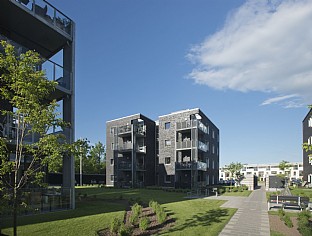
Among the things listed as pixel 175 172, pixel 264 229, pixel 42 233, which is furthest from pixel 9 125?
pixel 175 172

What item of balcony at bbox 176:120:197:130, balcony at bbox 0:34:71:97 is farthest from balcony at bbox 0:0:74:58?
balcony at bbox 176:120:197:130

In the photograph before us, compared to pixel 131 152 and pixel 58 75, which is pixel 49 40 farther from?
pixel 131 152

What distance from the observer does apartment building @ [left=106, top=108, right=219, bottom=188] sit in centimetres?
3841

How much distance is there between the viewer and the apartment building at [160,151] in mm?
38406

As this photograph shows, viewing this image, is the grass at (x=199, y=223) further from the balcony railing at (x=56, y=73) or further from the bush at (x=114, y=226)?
the balcony railing at (x=56, y=73)

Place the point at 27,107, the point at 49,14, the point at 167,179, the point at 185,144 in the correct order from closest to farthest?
the point at 27,107, the point at 49,14, the point at 185,144, the point at 167,179

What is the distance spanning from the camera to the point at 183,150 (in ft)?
134

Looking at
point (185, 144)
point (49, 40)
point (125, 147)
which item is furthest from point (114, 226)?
point (125, 147)

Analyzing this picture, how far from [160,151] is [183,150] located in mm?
4222

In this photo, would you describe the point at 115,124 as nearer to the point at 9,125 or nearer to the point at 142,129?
the point at 142,129

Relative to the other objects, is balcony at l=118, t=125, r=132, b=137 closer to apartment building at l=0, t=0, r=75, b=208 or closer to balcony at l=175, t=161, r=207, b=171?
balcony at l=175, t=161, r=207, b=171

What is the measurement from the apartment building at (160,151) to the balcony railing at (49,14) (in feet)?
84.0

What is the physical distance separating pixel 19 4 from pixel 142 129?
3220 cm

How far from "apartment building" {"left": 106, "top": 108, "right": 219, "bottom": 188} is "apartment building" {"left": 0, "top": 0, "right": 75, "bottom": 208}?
24.6 m
